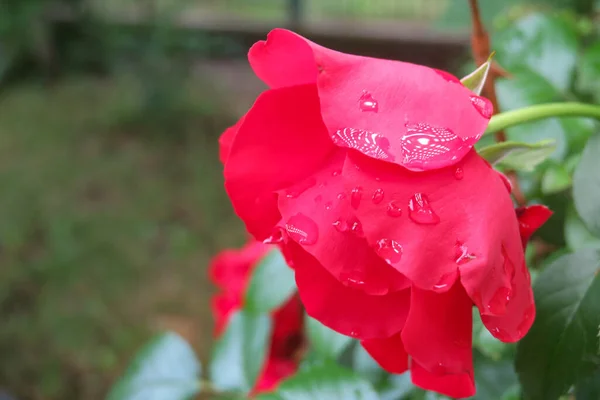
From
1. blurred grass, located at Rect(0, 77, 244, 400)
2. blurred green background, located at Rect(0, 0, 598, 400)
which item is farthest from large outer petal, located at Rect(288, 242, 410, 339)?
blurred grass, located at Rect(0, 77, 244, 400)

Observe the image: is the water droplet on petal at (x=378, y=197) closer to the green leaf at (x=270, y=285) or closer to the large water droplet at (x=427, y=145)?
the large water droplet at (x=427, y=145)

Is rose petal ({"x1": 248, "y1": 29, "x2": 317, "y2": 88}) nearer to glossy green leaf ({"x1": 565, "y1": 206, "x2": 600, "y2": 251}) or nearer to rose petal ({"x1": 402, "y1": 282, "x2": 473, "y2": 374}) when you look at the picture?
rose petal ({"x1": 402, "y1": 282, "x2": 473, "y2": 374})

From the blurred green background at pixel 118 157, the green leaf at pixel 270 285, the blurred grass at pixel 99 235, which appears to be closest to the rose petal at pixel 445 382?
the green leaf at pixel 270 285

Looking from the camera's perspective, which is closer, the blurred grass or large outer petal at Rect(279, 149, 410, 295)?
large outer petal at Rect(279, 149, 410, 295)

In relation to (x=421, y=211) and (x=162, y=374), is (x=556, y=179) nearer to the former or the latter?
(x=421, y=211)

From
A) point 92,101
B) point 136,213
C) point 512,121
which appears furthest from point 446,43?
point 512,121

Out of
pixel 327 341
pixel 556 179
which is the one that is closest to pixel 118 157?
pixel 327 341

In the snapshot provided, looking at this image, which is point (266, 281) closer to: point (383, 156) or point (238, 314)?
point (238, 314)
